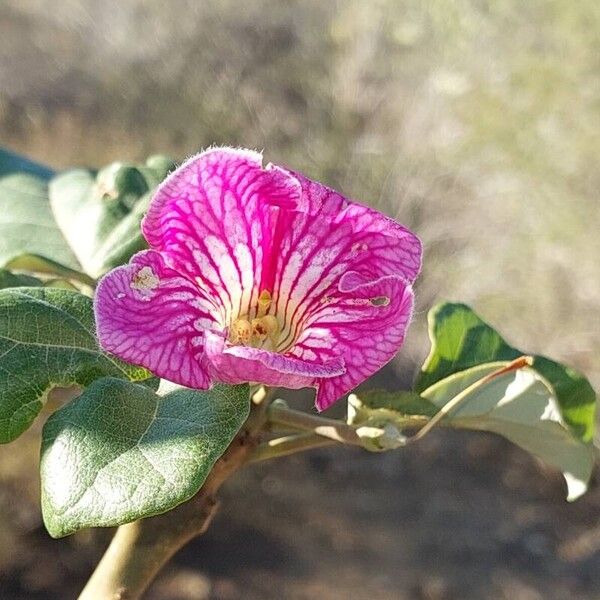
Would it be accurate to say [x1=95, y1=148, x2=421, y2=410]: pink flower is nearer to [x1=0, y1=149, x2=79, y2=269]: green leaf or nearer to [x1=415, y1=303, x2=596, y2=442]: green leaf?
[x1=415, y1=303, x2=596, y2=442]: green leaf

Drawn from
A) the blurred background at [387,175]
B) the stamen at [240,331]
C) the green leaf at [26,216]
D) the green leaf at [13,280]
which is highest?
the stamen at [240,331]

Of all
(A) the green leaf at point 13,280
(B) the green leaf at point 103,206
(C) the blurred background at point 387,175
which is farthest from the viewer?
(C) the blurred background at point 387,175

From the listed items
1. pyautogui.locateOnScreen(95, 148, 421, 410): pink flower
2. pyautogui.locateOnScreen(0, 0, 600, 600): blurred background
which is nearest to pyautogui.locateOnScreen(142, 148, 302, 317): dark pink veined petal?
pyautogui.locateOnScreen(95, 148, 421, 410): pink flower

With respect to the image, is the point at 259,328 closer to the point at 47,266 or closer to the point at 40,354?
the point at 40,354

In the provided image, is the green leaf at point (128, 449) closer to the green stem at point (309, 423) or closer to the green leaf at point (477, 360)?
the green stem at point (309, 423)

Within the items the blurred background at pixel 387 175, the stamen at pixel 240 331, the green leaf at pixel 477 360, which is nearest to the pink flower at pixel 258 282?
the stamen at pixel 240 331

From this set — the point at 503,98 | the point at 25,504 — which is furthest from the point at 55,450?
the point at 503,98
